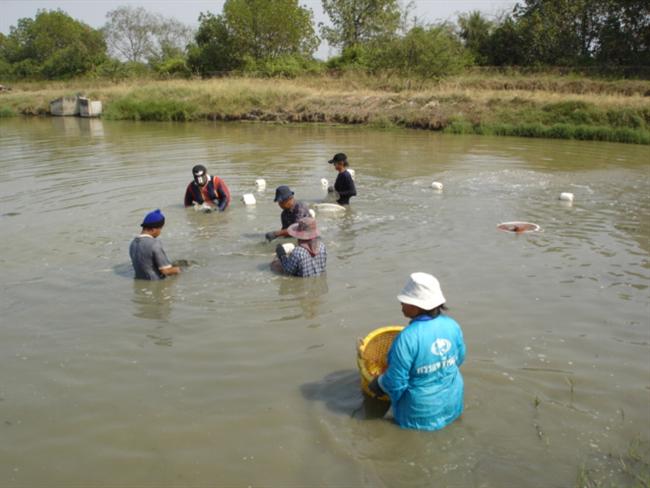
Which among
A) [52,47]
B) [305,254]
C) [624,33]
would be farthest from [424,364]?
[52,47]

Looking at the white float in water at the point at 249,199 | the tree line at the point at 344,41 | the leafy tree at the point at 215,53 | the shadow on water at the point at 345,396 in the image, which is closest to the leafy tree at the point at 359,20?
the tree line at the point at 344,41

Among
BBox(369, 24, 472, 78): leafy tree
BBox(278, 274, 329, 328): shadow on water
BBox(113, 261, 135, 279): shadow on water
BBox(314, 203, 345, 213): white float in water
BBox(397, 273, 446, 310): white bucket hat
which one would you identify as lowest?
BBox(278, 274, 329, 328): shadow on water

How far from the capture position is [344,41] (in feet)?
184

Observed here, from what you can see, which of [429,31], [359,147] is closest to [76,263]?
[359,147]

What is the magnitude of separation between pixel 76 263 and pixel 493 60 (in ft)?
134

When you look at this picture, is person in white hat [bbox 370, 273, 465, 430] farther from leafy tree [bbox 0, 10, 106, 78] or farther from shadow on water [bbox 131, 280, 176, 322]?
leafy tree [bbox 0, 10, 106, 78]

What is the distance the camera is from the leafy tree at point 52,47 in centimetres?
5969

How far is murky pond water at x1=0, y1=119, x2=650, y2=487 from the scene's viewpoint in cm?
428

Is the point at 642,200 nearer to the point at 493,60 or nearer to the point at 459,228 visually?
the point at 459,228

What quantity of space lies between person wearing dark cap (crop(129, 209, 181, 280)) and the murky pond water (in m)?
0.24

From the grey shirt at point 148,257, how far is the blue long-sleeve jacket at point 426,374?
4122 mm

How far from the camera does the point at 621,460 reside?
4129 millimetres

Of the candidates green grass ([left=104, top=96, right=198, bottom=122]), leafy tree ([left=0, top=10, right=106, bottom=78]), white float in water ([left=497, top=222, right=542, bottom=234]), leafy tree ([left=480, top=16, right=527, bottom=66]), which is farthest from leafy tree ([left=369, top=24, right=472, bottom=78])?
leafy tree ([left=0, top=10, right=106, bottom=78])

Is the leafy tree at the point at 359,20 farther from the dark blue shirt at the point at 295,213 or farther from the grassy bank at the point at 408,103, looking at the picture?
the dark blue shirt at the point at 295,213
